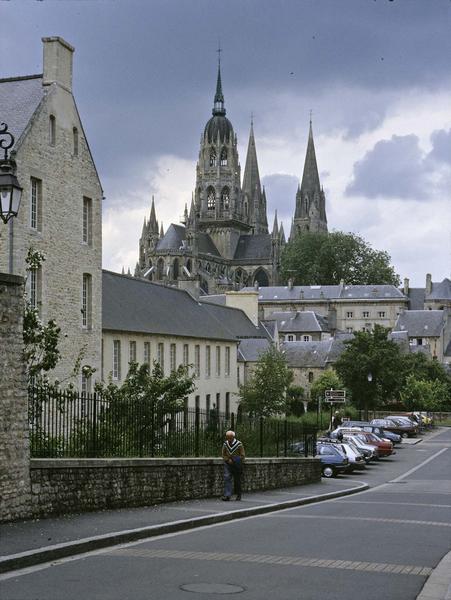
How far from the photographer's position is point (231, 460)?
20.5 m

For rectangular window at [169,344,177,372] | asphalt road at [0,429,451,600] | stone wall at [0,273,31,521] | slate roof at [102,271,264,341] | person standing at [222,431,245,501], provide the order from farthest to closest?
rectangular window at [169,344,177,372], slate roof at [102,271,264,341], person standing at [222,431,245,501], stone wall at [0,273,31,521], asphalt road at [0,429,451,600]

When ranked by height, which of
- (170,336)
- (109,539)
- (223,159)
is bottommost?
(109,539)

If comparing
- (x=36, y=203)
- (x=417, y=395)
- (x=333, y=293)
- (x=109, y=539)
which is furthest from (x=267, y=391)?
(x=333, y=293)

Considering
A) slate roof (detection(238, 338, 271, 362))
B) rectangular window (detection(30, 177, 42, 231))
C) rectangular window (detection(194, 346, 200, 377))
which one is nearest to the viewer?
rectangular window (detection(30, 177, 42, 231))

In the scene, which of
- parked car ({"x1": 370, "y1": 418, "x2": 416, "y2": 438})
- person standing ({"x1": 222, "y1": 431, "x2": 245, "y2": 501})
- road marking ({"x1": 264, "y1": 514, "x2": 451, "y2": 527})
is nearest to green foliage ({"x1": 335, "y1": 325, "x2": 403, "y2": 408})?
parked car ({"x1": 370, "y1": 418, "x2": 416, "y2": 438})

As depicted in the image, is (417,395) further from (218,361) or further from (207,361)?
(207,361)

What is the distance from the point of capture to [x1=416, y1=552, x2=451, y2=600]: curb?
10.3 meters

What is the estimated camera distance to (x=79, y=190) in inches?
1475

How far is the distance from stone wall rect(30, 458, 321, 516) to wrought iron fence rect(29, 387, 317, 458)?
62 centimetres

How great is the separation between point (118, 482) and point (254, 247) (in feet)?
570

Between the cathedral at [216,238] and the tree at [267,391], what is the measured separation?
9935 centimetres

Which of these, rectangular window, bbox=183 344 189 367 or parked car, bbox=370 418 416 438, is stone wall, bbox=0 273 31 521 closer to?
rectangular window, bbox=183 344 189 367

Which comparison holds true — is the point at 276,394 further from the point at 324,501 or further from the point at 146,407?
the point at 146,407

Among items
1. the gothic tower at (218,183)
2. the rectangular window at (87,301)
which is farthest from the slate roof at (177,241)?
the rectangular window at (87,301)
